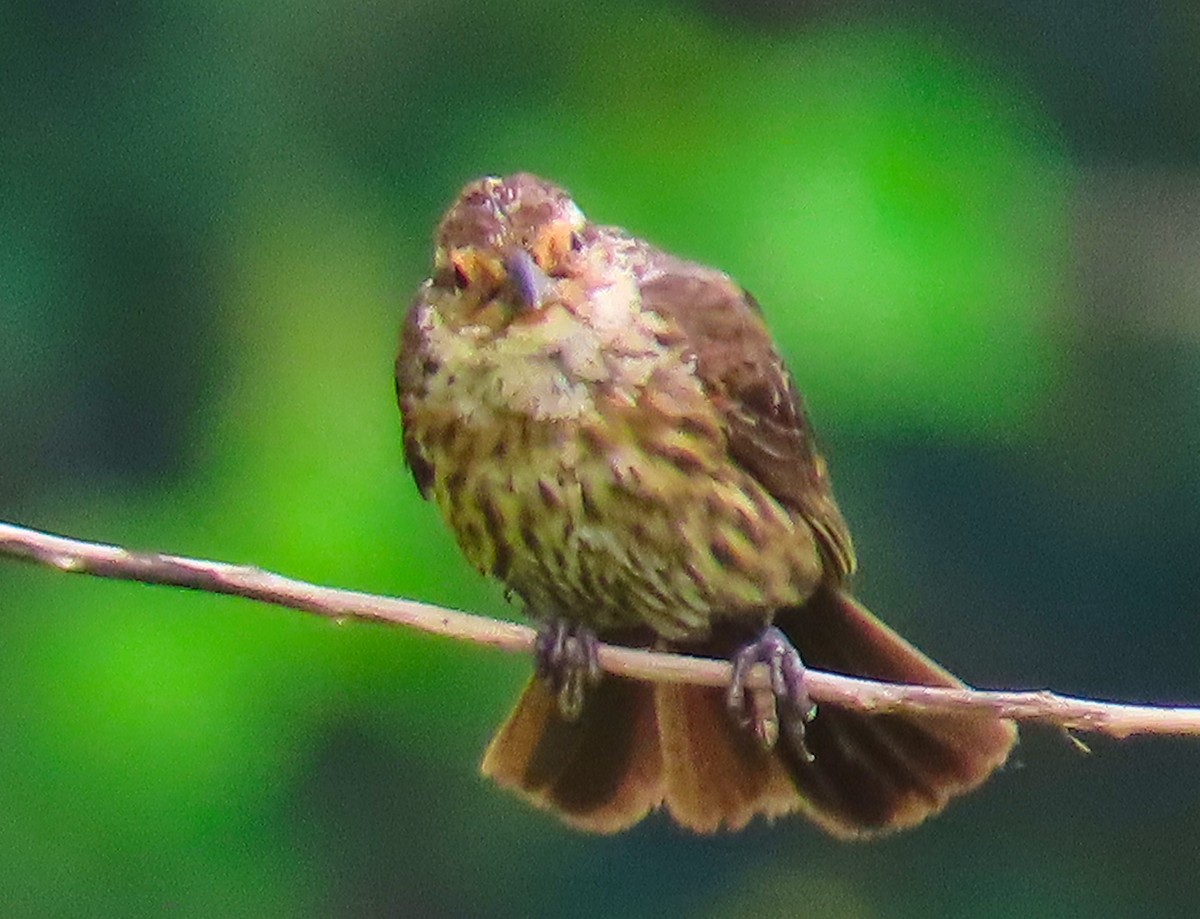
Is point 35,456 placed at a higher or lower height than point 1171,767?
higher

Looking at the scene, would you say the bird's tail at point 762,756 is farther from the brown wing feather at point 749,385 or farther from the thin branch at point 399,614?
the thin branch at point 399,614

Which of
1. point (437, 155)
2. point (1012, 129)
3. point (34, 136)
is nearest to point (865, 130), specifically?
point (1012, 129)

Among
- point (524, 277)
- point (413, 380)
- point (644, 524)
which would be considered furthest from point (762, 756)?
point (524, 277)

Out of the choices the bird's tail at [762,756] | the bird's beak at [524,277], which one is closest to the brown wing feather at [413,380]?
the bird's beak at [524,277]

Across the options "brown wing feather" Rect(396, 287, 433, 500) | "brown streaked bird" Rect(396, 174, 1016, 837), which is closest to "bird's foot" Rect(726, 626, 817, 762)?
"brown streaked bird" Rect(396, 174, 1016, 837)

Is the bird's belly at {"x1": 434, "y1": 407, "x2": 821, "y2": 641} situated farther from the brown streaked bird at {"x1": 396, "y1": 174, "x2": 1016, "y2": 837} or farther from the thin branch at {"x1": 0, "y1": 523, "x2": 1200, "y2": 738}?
the thin branch at {"x1": 0, "y1": 523, "x2": 1200, "y2": 738}

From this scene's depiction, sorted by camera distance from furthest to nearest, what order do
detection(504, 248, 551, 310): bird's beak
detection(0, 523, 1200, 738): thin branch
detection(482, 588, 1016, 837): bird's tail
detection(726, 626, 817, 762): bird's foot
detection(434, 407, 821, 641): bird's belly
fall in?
detection(482, 588, 1016, 837): bird's tail < detection(726, 626, 817, 762): bird's foot < detection(434, 407, 821, 641): bird's belly < detection(504, 248, 551, 310): bird's beak < detection(0, 523, 1200, 738): thin branch

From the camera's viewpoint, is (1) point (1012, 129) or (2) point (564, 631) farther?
(1) point (1012, 129)

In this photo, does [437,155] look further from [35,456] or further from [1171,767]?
[1171,767]
